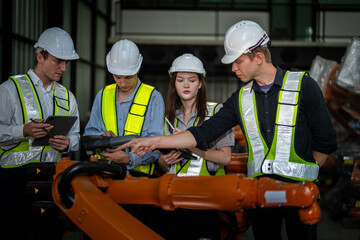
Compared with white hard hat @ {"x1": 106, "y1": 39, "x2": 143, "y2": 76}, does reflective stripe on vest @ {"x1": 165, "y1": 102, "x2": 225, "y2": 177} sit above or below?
below

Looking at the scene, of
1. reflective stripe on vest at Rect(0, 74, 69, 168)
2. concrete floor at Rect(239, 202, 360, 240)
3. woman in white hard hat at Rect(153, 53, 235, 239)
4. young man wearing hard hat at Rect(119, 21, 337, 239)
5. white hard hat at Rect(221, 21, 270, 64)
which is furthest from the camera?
concrete floor at Rect(239, 202, 360, 240)

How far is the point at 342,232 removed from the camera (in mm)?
5867

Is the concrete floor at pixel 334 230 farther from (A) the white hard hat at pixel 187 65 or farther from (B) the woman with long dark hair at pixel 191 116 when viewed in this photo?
(A) the white hard hat at pixel 187 65

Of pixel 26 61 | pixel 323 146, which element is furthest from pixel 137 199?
pixel 26 61

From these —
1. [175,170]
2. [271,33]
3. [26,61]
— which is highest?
[271,33]

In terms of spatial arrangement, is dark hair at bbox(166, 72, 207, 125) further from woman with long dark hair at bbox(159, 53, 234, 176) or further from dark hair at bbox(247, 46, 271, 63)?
dark hair at bbox(247, 46, 271, 63)

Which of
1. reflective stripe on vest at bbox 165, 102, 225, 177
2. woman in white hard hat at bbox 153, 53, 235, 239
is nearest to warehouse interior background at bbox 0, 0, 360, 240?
woman in white hard hat at bbox 153, 53, 235, 239

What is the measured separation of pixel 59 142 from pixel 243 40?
1.55m

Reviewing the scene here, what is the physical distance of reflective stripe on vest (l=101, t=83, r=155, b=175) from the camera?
3.23 metres

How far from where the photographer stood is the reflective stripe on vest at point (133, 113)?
323 cm

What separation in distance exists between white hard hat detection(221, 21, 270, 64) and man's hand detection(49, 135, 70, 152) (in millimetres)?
1364

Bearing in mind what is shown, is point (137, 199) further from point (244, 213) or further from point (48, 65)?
point (48, 65)

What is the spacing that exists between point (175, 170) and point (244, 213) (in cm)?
57

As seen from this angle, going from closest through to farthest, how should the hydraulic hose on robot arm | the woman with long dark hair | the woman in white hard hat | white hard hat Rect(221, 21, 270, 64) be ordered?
the hydraulic hose on robot arm → white hard hat Rect(221, 21, 270, 64) → the woman in white hard hat → the woman with long dark hair
